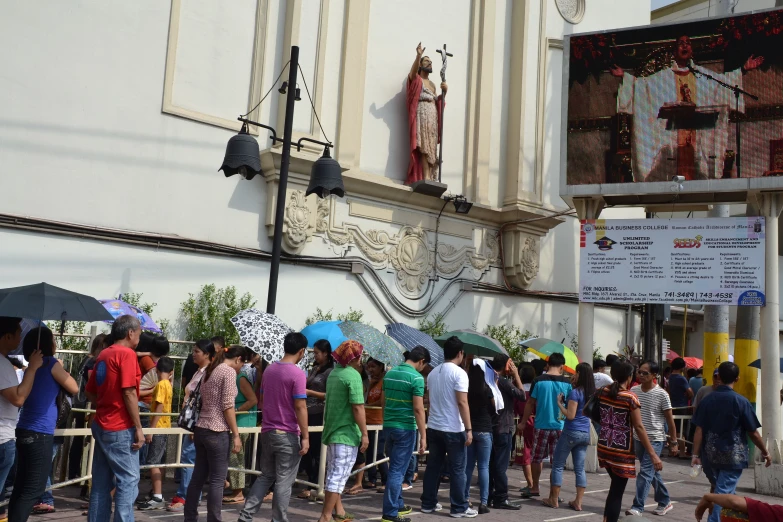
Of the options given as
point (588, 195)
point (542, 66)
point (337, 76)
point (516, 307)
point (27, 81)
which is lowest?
point (516, 307)

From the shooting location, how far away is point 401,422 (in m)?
8.20

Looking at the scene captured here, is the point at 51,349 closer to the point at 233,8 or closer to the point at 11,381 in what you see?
the point at 11,381

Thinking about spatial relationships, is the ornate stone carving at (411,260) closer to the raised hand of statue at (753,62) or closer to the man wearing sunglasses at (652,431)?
the raised hand of statue at (753,62)

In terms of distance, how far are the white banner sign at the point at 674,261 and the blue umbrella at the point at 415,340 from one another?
10.1ft

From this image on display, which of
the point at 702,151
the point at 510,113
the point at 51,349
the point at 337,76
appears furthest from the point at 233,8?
the point at 51,349

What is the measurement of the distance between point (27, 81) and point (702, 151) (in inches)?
406

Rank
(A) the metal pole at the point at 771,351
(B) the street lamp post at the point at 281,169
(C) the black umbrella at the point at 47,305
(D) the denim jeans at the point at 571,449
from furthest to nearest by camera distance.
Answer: (A) the metal pole at the point at 771,351, (B) the street lamp post at the point at 281,169, (D) the denim jeans at the point at 571,449, (C) the black umbrella at the point at 47,305

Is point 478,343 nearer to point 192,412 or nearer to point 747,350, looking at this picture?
point 192,412

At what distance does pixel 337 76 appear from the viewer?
15281mm

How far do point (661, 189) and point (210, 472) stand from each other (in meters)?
8.93

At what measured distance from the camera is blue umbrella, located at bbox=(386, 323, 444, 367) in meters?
11.2

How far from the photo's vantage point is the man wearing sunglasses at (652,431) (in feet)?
29.1

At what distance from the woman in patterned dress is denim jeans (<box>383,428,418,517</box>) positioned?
1.88m

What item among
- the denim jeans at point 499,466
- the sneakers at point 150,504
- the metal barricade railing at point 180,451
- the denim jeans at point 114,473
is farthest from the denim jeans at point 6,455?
the denim jeans at point 499,466
